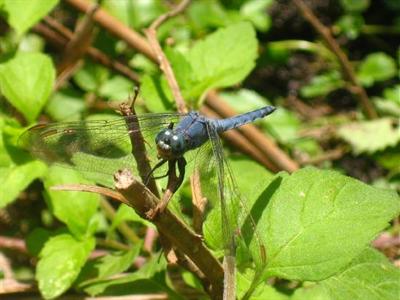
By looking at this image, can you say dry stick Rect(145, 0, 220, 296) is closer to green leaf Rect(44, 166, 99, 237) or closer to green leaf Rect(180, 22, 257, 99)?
green leaf Rect(180, 22, 257, 99)

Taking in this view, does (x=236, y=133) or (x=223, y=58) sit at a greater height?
(x=223, y=58)

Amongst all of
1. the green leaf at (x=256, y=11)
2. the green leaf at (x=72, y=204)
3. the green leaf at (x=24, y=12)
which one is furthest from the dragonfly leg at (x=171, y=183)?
the green leaf at (x=256, y=11)

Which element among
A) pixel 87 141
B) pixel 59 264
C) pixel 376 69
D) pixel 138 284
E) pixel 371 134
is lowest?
pixel 371 134

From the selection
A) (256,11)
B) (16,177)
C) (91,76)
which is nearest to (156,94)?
(16,177)

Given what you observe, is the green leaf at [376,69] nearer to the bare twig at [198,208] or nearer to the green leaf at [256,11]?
the green leaf at [256,11]

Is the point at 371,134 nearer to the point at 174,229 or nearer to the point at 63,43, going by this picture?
the point at 63,43

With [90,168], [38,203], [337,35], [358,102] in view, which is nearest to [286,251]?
[90,168]

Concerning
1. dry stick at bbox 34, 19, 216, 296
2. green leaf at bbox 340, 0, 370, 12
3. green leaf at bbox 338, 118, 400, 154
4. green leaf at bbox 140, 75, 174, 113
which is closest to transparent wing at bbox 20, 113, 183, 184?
green leaf at bbox 140, 75, 174, 113
